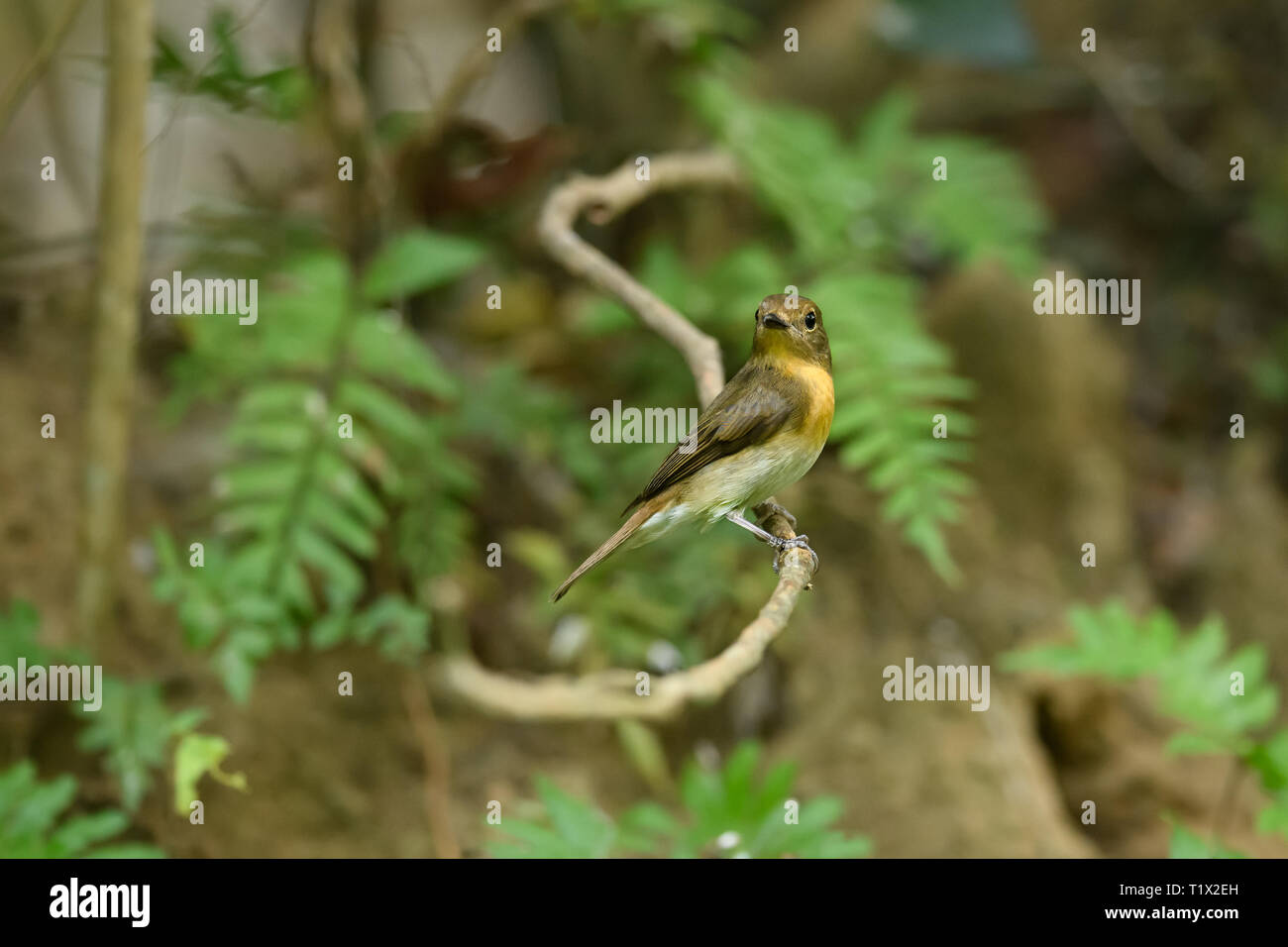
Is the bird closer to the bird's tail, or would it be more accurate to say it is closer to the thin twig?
the bird's tail

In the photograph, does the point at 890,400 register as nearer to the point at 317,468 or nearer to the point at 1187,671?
the point at 1187,671

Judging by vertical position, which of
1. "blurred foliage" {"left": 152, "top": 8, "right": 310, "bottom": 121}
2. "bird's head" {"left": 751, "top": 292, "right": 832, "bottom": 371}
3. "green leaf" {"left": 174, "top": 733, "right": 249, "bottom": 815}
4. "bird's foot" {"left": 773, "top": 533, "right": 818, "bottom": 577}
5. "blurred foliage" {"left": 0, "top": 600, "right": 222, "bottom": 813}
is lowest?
"green leaf" {"left": 174, "top": 733, "right": 249, "bottom": 815}

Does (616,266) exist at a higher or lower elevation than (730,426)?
higher

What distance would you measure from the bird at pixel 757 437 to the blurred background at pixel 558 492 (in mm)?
791

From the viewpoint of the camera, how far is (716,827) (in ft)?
9.46

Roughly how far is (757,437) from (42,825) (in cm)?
182

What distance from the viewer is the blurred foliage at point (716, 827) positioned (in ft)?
8.83

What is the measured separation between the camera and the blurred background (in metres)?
3.24

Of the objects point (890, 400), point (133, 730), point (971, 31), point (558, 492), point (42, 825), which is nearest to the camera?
point (42, 825)

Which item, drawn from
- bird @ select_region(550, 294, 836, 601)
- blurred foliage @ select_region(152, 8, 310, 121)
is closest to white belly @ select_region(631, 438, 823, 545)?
bird @ select_region(550, 294, 836, 601)

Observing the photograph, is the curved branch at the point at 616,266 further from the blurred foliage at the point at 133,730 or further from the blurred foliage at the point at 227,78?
the blurred foliage at the point at 133,730

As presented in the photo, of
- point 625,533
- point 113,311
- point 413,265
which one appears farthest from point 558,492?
point 625,533

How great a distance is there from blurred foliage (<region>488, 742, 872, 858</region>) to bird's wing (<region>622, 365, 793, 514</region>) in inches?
33.3

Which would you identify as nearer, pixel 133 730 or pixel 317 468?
pixel 133 730
